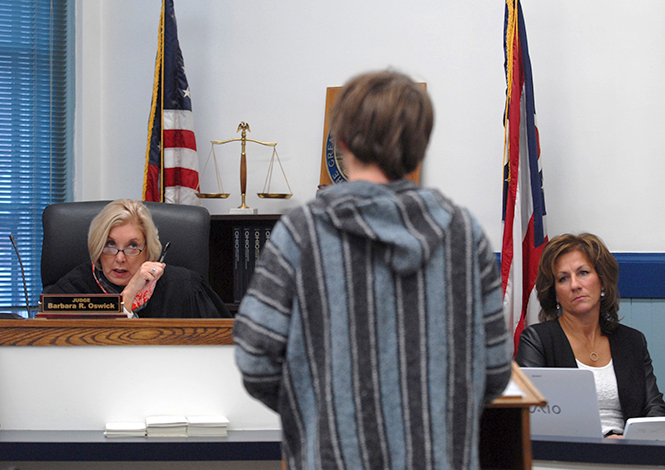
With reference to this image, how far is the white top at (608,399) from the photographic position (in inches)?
75.4

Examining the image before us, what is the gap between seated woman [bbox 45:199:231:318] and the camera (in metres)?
2.30

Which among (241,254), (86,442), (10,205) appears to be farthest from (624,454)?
(10,205)

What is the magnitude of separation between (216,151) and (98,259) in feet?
3.95

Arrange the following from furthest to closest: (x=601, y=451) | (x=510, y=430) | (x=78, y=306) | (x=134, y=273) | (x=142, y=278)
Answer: (x=134, y=273)
(x=142, y=278)
(x=78, y=306)
(x=601, y=451)
(x=510, y=430)

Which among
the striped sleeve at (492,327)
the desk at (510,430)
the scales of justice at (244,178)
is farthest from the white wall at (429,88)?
the striped sleeve at (492,327)

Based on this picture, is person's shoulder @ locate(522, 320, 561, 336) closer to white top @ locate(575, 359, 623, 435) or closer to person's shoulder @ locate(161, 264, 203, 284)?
white top @ locate(575, 359, 623, 435)

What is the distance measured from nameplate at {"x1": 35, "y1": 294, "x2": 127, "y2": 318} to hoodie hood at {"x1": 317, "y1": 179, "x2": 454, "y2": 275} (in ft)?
3.13

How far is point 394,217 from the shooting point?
90 centimetres

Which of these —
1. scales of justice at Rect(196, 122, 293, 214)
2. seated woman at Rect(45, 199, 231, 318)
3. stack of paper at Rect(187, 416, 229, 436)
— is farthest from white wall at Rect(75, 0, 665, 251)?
stack of paper at Rect(187, 416, 229, 436)

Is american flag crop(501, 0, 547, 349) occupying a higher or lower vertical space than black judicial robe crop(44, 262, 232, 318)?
higher

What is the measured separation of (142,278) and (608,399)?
1.52 metres

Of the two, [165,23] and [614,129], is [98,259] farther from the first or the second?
[614,129]

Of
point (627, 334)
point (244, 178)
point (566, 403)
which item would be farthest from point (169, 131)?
point (566, 403)

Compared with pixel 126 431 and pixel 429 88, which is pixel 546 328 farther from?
pixel 429 88
